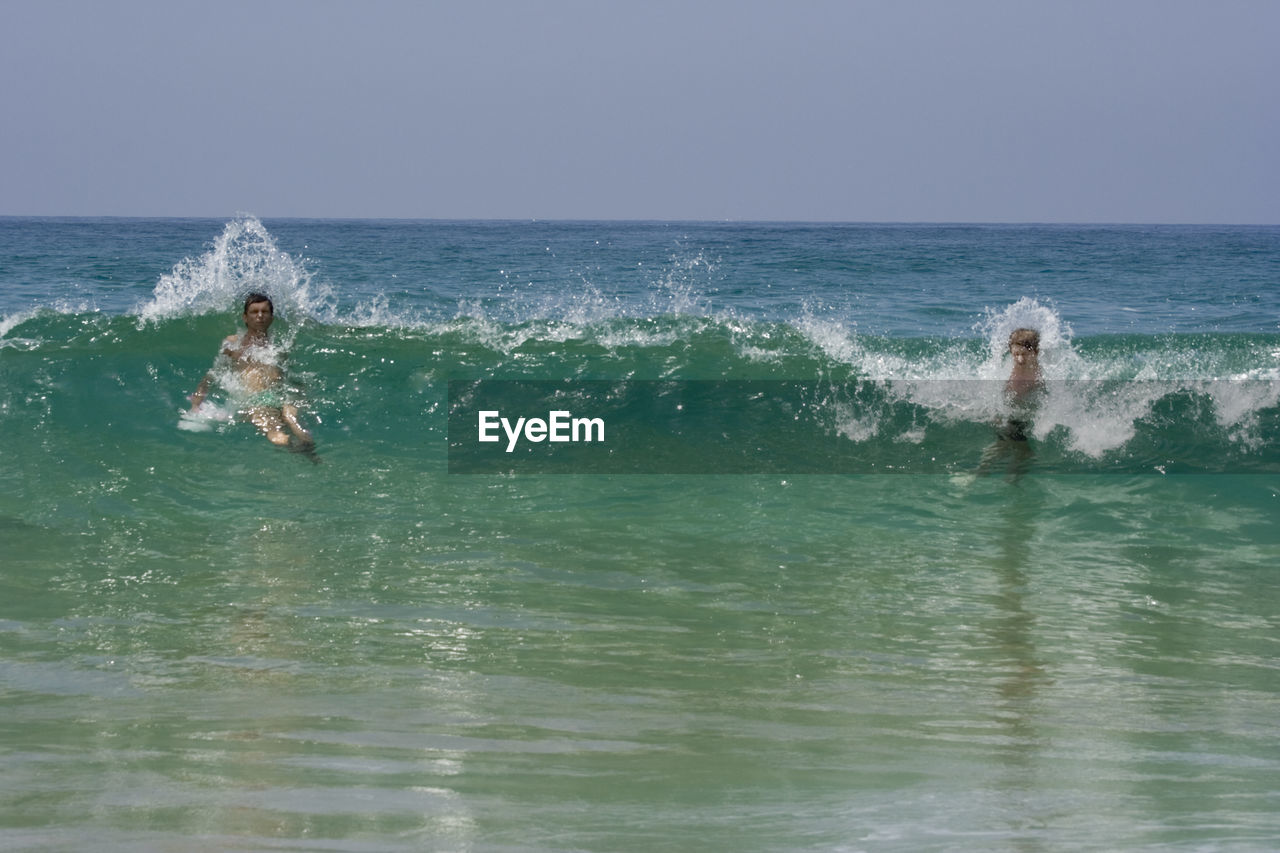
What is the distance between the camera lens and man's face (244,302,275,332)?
10727 millimetres

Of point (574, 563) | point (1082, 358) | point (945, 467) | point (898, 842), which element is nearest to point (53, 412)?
point (574, 563)

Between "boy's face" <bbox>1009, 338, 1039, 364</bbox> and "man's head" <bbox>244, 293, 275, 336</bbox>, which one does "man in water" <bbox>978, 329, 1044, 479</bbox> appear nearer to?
"boy's face" <bbox>1009, 338, 1039, 364</bbox>

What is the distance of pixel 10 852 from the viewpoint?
347 cm

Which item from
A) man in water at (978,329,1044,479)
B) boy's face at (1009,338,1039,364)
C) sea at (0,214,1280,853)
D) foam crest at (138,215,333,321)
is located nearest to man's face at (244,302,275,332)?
sea at (0,214,1280,853)

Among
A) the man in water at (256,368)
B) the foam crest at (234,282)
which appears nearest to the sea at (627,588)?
the foam crest at (234,282)

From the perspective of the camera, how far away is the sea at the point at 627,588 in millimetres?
3924

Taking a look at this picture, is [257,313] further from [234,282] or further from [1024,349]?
[1024,349]

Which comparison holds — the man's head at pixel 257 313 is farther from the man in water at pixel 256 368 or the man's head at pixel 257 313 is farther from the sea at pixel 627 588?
the sea at pixel 627 588

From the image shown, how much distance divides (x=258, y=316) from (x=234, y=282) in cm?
388

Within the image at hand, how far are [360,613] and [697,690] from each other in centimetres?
192

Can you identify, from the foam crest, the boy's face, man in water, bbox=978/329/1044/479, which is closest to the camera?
man in water, bbox=978/329/1044/479

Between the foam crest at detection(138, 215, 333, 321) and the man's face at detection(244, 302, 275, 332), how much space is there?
286cm

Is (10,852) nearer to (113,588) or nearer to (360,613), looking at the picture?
(360,613)

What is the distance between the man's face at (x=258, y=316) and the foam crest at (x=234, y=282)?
2.86 metres
